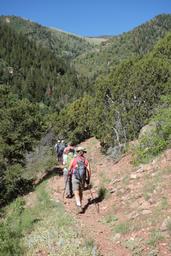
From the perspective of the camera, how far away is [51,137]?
4112 cm

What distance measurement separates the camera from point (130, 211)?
9.29 metres

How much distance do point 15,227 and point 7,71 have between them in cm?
10253

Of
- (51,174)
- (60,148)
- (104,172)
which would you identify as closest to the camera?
(104,172)

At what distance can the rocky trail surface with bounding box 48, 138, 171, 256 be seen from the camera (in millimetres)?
7555

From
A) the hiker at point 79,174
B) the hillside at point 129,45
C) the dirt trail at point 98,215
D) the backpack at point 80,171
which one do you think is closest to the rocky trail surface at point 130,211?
the dirt trail at point 98,215

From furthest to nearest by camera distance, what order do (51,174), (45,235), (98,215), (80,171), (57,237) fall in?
(51,174) < (80,171) < (98,215) < (45,235) < (57,237)

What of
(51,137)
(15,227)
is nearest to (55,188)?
(15,227)

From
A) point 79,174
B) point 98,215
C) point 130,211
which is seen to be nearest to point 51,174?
point 79,174

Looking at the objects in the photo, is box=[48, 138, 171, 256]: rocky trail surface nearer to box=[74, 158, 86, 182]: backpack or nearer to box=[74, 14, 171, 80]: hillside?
box=[74, 158, 86, 182]: backpack

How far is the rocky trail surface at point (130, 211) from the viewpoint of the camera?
7555 mm

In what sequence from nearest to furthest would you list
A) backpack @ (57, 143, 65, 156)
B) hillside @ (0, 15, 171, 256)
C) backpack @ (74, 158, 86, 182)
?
1. hillside @ (0, 15, 171, 256)
2. backpack @ (74, 158, 86, 182)
3. backpack @ (57, 143, 65, 156)

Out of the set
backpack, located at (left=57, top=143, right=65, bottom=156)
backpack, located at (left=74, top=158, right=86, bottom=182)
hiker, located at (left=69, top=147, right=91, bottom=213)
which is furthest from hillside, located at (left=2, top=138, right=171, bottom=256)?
backpack, located at (left=57, top=143, right=65, bottom=156)

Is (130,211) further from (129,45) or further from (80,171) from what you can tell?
(129,45)

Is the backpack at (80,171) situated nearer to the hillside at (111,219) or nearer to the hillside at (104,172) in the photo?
the hillside at (104,172)
